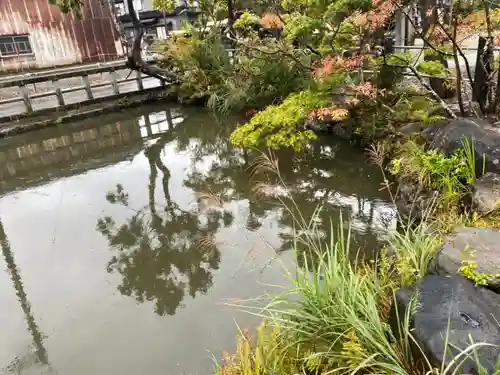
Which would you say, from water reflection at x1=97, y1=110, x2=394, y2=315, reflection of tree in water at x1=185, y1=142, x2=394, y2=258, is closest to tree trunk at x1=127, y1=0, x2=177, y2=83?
water reflection at x1=97, y1=110, x2=394, y2=315

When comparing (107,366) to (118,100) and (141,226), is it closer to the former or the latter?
(141,226)

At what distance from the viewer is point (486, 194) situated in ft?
11.1

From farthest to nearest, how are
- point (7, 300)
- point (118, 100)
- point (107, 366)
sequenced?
point (118, 100) < point (7, 300) < point (107, 366)

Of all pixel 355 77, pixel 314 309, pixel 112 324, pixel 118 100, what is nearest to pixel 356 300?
pixel 314 309

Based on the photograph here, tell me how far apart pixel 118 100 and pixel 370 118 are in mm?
7282

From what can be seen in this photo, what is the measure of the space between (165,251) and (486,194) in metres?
3.10

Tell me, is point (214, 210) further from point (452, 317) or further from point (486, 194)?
point (452, 317)

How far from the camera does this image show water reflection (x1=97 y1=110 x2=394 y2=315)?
397 cm

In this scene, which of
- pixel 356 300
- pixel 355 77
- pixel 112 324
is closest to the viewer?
pixel 356 300

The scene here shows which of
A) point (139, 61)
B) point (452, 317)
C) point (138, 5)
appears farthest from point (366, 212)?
point (138, 5)

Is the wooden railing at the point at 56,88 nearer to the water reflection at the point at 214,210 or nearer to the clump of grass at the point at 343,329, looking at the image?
the water reflection at the point at 214,210

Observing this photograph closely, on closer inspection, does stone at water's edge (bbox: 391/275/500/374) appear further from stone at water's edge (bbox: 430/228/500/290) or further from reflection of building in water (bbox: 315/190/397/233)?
reflection of building in water (bbox: 315/190/397/233)

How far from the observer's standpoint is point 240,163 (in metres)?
6.64

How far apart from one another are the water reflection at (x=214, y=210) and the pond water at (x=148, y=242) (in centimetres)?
2
